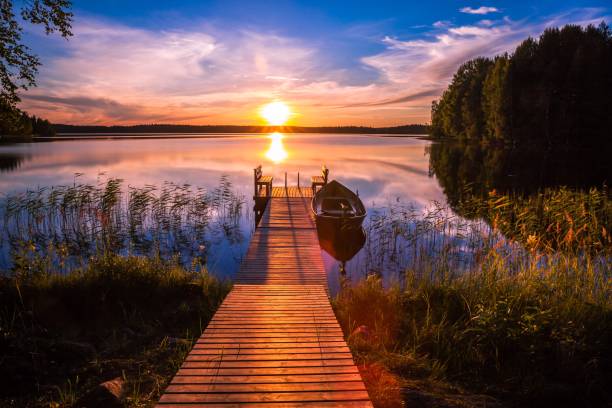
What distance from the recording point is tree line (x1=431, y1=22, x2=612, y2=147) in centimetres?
4450

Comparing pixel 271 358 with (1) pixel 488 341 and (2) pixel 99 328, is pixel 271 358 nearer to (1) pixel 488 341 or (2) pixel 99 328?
(1) pixel 488 341

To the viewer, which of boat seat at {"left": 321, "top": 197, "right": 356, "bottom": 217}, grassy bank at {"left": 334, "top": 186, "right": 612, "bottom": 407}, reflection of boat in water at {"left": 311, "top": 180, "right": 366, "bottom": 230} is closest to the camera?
grassy bank at {"left": 334, "top": 186, "right": 612, "bottom": 407}

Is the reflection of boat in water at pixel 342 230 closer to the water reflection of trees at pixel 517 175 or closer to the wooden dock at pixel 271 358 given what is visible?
the wooden dock at pixel 271 358

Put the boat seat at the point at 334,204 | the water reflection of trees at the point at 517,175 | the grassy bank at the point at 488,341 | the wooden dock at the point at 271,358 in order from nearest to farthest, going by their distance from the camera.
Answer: the wooden dock at the point at 271,358 < the grassy bank at the point at 488,341 < the boat seat at the point at 334,204 < the water reflection of trees at the point at 517,175

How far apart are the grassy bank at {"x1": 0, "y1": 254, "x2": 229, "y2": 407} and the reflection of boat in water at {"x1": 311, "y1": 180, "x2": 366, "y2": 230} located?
18.9 feet

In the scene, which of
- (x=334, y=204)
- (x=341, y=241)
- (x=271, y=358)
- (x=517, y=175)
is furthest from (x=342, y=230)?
(x=517, y=175)

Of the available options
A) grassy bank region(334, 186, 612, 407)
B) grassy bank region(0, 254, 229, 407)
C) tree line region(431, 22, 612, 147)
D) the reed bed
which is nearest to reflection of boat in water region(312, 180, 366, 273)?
the reed bed

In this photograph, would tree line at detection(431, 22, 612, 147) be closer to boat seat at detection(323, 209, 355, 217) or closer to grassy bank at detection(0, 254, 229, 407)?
boat seat at detection(323, 209, 355, 217)

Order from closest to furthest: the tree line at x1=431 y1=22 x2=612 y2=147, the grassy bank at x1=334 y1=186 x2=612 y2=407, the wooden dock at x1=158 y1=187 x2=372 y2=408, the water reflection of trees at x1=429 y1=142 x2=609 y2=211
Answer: the wooden dock at x1=158 y1=187 x2=372 y2=408 < the grassy bank at x1=334 y1=186 x2=612 y2=407 < the water reflection of trees at x1=429 y1=142 x2=609 y2=211 < the tree line at x1=431 y1=22 x2=612 y2=147

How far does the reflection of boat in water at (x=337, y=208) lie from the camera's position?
43.6 feet

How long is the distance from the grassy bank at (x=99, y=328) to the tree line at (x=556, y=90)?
5155 centimetres

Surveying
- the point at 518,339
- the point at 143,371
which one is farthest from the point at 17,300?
the point at 518,339

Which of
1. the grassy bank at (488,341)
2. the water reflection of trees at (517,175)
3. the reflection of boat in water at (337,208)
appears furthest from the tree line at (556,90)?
the grassy bank at (488,341)

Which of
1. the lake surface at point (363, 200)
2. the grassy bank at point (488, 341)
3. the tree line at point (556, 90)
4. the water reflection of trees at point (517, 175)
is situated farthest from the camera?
the tree line at point (556, 90)
